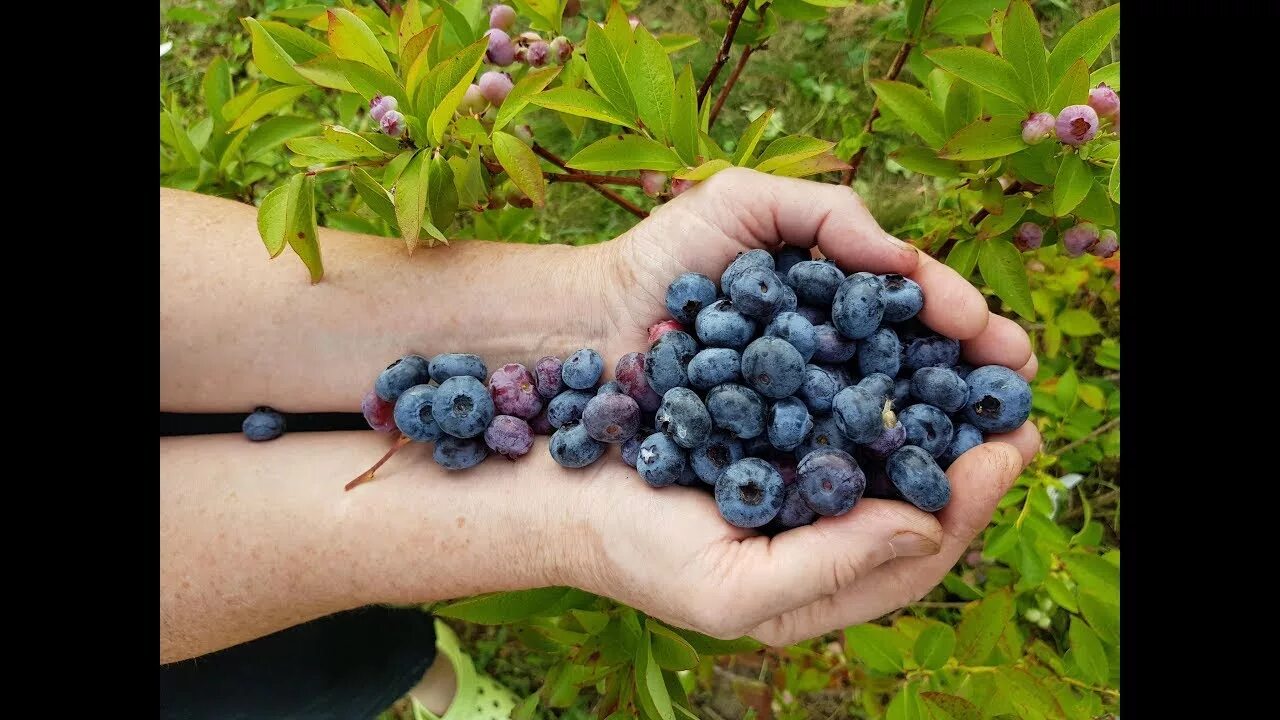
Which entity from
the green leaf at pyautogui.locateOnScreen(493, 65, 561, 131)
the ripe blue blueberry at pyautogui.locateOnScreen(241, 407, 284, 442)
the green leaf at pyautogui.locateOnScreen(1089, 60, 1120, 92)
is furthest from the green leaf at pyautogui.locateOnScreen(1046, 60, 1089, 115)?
the ripe blue blueberry at pyautogui.locateOnScreen(241, 407, 284, 442)

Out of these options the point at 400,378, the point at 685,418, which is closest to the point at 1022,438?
the point at 685,418

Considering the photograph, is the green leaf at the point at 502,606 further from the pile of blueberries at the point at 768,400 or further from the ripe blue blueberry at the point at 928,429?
the ripe blue blueberry at the point at 928,429

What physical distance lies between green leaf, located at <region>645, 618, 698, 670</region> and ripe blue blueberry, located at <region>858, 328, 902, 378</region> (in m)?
0.51

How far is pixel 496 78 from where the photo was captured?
133 cm

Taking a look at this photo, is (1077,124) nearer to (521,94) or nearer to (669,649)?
(521,94)

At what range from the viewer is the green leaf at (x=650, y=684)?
1.16 m

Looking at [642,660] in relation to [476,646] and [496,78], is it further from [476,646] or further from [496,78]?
[476,646]

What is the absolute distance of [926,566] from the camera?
117 centimetres

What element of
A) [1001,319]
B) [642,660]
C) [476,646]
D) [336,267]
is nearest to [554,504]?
[642,660]

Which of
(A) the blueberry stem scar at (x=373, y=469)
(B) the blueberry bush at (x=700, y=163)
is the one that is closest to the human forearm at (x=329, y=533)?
(A) the blueberry stem scar at (x=373, y=469)

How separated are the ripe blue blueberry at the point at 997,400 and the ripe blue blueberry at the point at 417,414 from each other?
0.84 meters

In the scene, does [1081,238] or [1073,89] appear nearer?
[1073,89]

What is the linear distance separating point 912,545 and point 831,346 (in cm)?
31

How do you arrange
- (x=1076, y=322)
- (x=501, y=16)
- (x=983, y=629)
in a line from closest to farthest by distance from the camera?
(x=983, y=629), (x=501, y=16), (x=1076, y=322)
